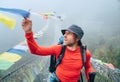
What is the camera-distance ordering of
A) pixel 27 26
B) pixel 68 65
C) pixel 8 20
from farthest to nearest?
pixel 68 65
pixel 27 26
pixel 8 20

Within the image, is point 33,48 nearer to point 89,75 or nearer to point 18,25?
point 89,75

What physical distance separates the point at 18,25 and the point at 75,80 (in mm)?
66667

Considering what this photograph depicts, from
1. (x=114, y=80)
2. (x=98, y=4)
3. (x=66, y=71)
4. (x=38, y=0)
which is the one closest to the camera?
(x=66, y=71)

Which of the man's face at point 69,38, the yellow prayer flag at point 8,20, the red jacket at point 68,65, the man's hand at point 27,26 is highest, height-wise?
the yellow prayer flag at point 8,20

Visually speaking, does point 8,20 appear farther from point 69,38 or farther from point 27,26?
point 69,38

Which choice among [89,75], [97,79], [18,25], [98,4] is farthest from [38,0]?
[89,75]

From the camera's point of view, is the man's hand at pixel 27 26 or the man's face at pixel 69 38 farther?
the man's face at pixel 69 38

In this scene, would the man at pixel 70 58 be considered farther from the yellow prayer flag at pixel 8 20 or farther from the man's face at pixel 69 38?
the yellow prayer flag at pixel 8 20

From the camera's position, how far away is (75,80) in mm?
5594

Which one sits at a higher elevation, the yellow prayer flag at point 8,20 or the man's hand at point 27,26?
the yellow prayer flag at point 8,20

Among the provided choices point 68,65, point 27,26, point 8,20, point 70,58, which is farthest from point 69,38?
point 8,20

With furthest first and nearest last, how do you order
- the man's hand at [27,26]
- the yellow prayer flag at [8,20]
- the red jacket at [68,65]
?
1. the red jacket at [68,65]
2. the man's hand at [27,26]
3. the yellow prayer flag at [8,20]

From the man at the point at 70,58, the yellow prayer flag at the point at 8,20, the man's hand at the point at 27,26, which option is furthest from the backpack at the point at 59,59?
the yellow prayer flag at the point at 8,20

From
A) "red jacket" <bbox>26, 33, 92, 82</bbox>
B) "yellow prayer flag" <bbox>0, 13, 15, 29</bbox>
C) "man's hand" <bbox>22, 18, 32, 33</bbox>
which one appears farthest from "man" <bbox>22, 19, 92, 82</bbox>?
"yellow prayer flag" <bbox>0, 13, 15, 29</bbox>
